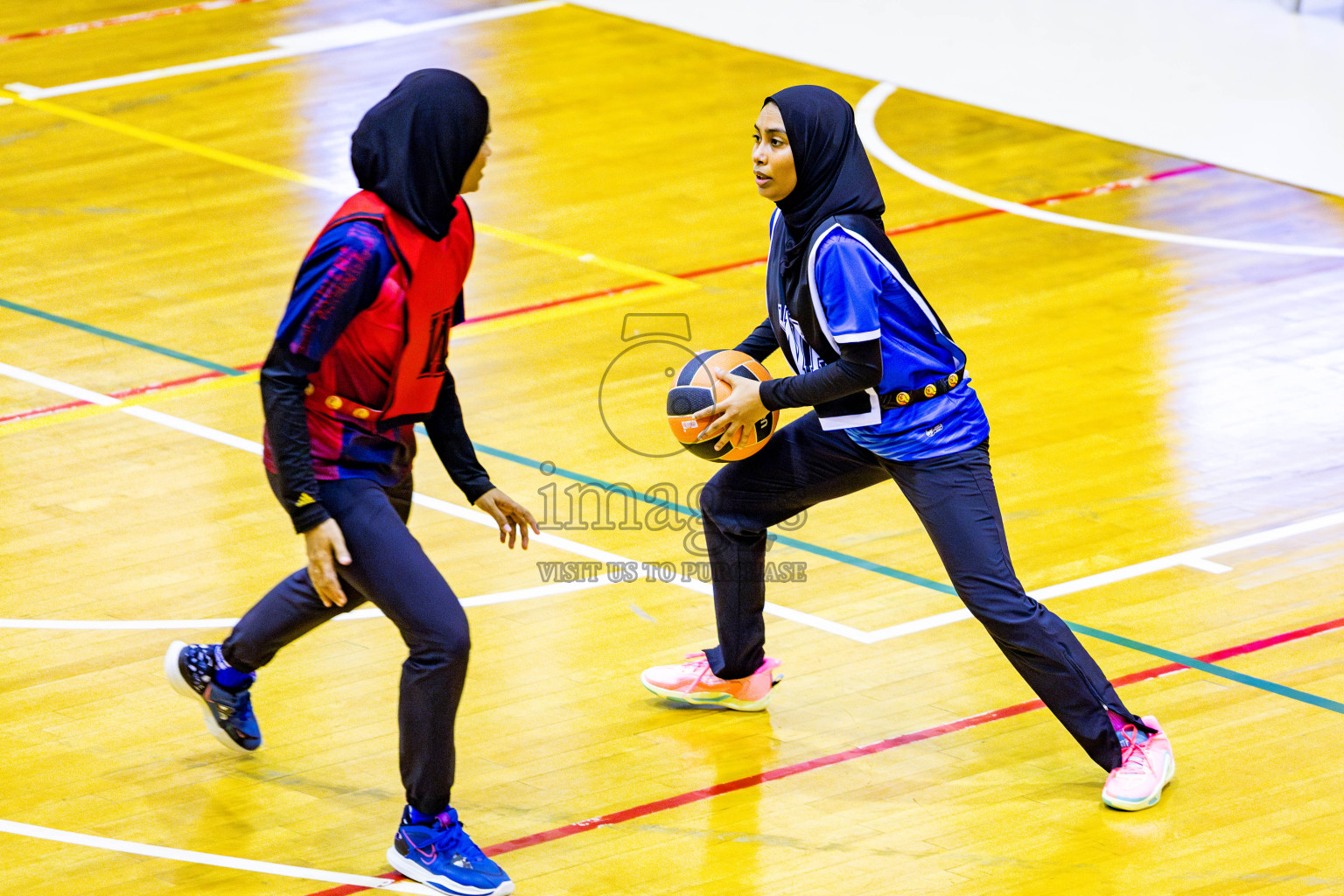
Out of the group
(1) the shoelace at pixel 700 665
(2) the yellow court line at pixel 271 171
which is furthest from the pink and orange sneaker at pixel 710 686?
(2) the yellow court line at pixel 271 171

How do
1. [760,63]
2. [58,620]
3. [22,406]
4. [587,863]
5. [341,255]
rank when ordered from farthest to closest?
[760,63] < [22,406] < [58,620] < [587,863] < [341,255]

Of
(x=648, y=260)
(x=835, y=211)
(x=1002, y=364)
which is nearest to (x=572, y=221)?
(x=648, y=260)

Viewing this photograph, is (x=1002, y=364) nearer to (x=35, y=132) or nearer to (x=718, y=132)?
(x=718, y=132)

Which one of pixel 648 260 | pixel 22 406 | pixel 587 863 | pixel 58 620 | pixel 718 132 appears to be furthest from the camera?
pixel 718 132

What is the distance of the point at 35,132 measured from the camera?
41.2 ft

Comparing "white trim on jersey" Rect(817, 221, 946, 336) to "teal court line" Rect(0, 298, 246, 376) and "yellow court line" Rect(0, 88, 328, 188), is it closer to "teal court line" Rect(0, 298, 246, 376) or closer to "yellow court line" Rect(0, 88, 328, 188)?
"teal court line" Rect(0, 298, 246, 376)

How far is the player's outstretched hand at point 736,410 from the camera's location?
5.39m

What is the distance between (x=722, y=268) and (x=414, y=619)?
5.59m

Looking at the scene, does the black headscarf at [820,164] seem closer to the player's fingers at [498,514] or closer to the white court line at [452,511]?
the player's fingers at [498,514]

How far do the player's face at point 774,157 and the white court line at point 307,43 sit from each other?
933cm

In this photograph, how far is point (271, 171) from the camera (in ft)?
38.9

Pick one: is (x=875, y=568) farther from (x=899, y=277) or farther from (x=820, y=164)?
(x=820, y=164)

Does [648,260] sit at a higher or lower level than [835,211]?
lower

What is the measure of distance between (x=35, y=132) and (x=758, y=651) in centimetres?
824
